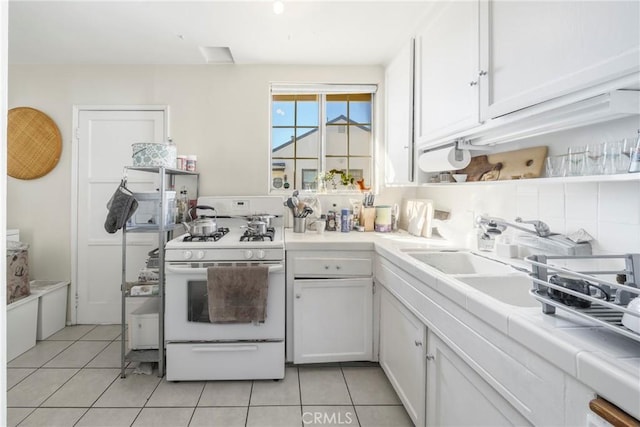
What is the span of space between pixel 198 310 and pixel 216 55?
83.5 inches

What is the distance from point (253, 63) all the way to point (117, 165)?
1534 mm

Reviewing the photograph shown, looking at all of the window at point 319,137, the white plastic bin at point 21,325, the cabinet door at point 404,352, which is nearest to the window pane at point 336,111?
the window at point 319,137

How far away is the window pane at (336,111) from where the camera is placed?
3168 millimetres

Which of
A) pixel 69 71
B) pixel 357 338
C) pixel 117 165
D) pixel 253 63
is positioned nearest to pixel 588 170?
pixel 357 338

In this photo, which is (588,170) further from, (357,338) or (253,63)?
(253,63)

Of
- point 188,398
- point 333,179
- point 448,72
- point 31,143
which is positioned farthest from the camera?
point 333,179

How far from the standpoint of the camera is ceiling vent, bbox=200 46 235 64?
9.02ft

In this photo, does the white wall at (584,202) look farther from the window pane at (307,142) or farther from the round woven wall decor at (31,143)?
the round woven wall decor at (31,143)

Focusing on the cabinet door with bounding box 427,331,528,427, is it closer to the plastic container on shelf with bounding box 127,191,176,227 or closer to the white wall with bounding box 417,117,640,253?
the white wall with bounding box 417,117,640,253

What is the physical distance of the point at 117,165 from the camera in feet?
9.86

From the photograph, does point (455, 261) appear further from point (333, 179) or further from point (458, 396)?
point (333, 179)

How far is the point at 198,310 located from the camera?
2.09m

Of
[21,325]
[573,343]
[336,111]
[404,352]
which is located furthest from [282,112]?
[573,343]

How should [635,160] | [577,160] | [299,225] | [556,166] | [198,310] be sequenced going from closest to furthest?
[635,160], [577,160], [556,166], [198,310], [299,225]
